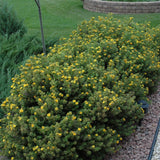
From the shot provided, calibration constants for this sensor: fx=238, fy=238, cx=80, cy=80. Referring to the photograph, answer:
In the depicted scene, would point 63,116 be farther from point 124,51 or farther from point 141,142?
point 124,51

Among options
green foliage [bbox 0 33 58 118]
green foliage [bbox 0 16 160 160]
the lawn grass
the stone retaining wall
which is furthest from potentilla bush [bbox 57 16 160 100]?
the stone retaining wall

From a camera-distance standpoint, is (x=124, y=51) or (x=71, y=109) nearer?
(x=71, y=109)

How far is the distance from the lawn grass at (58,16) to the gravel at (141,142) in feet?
15.2

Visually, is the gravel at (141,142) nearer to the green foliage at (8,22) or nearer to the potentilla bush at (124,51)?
the potentilla bush at (124,51)

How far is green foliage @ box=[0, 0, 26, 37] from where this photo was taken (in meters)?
6.79

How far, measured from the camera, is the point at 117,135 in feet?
10.2

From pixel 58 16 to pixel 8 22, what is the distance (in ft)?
13.1

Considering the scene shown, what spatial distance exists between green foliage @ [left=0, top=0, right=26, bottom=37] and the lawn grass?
92 cm

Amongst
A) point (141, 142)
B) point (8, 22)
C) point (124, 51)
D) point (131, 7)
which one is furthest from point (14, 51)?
point (131, 7)

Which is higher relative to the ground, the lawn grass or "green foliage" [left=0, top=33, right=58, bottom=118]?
the lawn grass

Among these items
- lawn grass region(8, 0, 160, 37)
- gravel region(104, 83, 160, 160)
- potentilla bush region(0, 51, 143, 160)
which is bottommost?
gravel region(104, 83, 160, 160)

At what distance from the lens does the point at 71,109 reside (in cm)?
314

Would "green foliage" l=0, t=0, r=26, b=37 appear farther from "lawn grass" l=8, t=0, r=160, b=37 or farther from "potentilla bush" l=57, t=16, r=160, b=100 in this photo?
"potentilla bush" l=57, t=16, r=160, b=100

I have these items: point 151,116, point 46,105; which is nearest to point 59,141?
point 46,105
